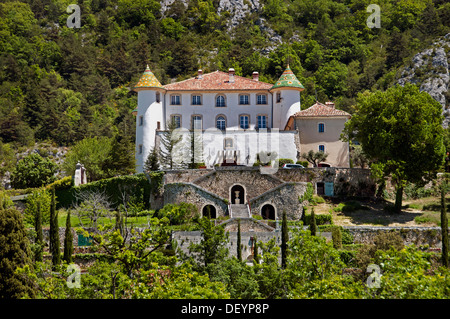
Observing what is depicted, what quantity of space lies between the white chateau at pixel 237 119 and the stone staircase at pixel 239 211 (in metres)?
8.46

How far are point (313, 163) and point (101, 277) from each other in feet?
110

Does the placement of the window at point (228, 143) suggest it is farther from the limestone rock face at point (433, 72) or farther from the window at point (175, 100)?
the limestone rock face at point (433, 72)

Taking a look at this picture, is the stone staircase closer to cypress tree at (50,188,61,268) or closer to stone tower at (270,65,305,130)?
cypress tree at (50,188,61,268)

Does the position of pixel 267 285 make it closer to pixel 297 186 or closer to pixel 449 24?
pixel 297 186

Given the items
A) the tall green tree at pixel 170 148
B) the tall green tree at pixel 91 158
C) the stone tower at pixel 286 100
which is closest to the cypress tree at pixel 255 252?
the tall green tree at pixel 170 148

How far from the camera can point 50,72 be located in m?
121

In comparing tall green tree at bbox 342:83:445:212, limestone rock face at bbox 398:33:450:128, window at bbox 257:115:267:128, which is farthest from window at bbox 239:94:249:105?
limestone rock face at bbox 398:33:450:128

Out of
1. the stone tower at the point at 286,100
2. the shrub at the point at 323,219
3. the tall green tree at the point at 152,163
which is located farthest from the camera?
the stone tower at the point at 286,100

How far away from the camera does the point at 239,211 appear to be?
55.3 m

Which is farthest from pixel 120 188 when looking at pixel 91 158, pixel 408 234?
pixel 408 234

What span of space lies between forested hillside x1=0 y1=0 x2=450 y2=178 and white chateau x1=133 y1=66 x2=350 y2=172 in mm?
27421

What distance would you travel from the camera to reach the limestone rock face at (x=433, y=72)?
88.5 metres

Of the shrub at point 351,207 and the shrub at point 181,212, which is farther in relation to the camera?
the shrub at point 351,207
